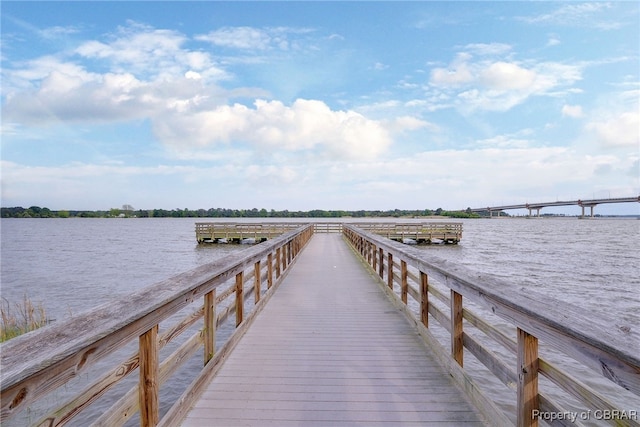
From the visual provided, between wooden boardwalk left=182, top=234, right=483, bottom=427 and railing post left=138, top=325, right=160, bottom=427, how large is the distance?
0.44 m

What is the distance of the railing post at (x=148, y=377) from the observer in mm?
1993

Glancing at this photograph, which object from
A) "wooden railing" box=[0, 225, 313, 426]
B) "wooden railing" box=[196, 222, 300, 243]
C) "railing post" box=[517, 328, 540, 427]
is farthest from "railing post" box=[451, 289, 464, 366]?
"wooden railing" box=[196, 222, 300, 243]

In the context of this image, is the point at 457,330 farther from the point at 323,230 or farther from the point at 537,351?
the point at 323,230

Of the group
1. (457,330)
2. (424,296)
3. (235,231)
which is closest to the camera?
(457,330)

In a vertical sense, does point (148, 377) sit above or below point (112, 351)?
below

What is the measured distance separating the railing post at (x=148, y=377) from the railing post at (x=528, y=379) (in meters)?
2.09

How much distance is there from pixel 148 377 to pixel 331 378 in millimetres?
1591

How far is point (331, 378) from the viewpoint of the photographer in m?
3.07

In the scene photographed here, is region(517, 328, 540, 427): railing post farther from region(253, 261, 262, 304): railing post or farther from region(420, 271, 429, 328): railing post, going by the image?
region(253, 261, 262, 304): railing post

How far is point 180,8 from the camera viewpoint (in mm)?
12352

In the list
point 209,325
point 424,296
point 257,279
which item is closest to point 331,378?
point 209,325

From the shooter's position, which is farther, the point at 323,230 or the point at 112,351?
the point at 323,230

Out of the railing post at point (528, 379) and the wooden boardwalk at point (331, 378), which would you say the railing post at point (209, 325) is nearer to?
the wooden boardwalk at point (331, 378)

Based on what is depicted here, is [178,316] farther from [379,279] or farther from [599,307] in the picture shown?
[599,307]
